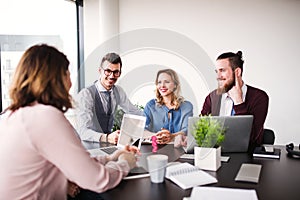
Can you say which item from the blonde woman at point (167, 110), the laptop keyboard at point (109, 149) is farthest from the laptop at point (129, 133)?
the blonde woman at point (167, 110)

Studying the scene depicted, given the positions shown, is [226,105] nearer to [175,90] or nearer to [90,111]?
[175,90]

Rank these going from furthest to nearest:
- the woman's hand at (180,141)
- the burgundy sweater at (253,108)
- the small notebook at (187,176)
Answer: the burgundy sweater at (253,108) < the woman's hand at (180,141) < the small notebook at (187,176)

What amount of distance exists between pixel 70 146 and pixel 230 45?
302cm

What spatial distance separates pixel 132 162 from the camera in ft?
4.62

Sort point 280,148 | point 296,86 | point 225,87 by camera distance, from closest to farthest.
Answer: point 280,148
point 225,87
point 296,86

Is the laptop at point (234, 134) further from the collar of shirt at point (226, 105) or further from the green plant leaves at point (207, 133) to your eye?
the collar of shirt at point (226, 105)

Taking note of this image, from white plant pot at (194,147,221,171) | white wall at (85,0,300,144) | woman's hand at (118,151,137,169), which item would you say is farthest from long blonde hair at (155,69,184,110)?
white wall at (85,0,300,144)

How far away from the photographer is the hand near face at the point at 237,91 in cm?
222

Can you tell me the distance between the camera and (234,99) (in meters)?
2.22

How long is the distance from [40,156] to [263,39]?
10.3ft

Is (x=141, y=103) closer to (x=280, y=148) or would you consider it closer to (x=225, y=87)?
(x=225, y=87)

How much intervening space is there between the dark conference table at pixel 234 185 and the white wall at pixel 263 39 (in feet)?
6.92

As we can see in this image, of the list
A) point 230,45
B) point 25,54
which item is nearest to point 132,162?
point 25,54

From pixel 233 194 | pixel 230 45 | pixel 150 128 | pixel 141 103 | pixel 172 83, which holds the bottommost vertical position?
pixel 233 194
